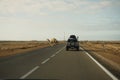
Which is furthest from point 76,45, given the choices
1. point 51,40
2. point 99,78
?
point 51,40

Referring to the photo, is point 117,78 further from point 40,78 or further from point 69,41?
point 69,41

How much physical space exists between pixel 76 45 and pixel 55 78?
29453mm

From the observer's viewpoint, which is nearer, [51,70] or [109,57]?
[51,70]

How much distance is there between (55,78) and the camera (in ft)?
→ 35.9

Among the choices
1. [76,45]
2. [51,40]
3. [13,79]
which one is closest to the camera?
[13,79]

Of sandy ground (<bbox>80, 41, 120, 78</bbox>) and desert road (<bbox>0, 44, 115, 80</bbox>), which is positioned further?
sandy ground (<bbox>80, 41, 120, 78</bbox>)

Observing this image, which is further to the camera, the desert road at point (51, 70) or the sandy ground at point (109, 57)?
the sandy ground at point (109, 57)

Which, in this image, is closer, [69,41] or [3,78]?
[3,78]

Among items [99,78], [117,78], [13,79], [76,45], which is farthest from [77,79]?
[76,45]

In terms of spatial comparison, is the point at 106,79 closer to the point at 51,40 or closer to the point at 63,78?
the point at 63,78

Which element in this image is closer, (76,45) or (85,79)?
(85,79)

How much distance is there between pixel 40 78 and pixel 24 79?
693 millimetres

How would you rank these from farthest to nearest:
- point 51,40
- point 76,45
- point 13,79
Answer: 1. point 51,40
2. point 76,45
3. point 13,79

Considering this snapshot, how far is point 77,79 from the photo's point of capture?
421 inches
